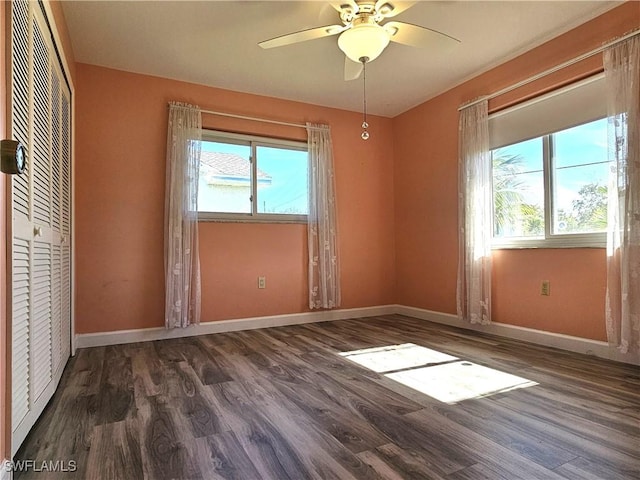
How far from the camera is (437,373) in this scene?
227 cm

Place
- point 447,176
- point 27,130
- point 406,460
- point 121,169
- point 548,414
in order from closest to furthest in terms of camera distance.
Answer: point 406,460 < point 27,130 < point 548,414 < point 121,169 < point 447,176

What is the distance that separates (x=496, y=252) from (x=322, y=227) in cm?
172

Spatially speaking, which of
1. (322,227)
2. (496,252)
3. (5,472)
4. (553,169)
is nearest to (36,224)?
(5,472)

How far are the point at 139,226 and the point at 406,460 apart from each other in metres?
2.87

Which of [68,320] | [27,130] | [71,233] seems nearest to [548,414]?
[27,130]

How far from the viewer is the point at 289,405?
1835 mm

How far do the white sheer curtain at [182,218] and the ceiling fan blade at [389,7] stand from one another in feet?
6.30

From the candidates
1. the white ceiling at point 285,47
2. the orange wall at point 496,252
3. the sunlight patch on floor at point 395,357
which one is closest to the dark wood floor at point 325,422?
A: the sunlight patch on floor at point 395,357

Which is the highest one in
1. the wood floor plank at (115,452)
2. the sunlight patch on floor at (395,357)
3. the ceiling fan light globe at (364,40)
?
the ceiling fan light globe at (364,40)

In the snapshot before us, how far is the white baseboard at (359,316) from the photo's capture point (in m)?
2.59

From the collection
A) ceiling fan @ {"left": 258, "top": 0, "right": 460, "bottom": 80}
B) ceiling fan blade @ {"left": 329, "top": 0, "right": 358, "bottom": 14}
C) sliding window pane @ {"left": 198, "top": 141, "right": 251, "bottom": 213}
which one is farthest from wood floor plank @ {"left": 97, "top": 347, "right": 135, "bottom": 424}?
ceiling fan blade @ {"left": 329, "top": 0, "right": 358, "bottom": 14}

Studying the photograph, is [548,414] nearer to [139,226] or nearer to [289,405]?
[289,405]

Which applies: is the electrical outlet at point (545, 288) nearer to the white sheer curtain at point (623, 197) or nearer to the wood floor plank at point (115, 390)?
the white sheer curtain at point (623, 197)

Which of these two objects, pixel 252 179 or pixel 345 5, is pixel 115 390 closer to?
pixel 252 179
